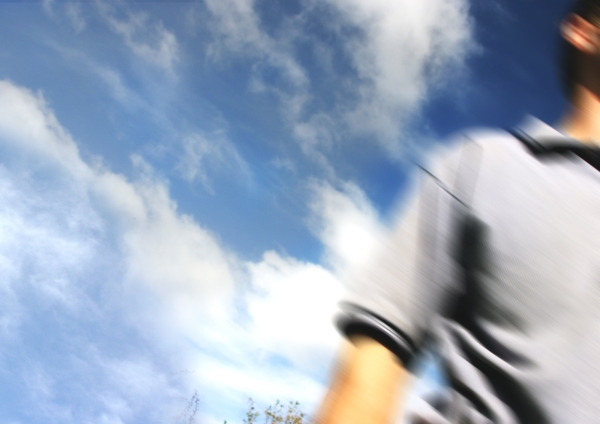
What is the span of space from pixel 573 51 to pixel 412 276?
1258 millimetres

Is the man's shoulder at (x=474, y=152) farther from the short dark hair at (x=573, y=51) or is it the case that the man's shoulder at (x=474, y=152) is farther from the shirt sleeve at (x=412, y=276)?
the short dark hair at (x=573, y=51)

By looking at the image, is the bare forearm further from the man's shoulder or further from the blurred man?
the man's shoulder

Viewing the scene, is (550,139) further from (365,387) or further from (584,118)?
(365,387)

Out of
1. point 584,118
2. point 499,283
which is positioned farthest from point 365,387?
point 584,118

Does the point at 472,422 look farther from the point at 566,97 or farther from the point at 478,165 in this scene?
the point at 566,97

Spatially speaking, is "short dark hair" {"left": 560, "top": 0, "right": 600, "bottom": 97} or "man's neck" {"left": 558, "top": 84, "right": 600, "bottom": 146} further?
"short dark hair" {"left": 560, "top": 0, "right": 600, "bottom": 97}

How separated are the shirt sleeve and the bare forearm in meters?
0.03

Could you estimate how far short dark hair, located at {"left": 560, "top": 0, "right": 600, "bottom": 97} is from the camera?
1490 mm

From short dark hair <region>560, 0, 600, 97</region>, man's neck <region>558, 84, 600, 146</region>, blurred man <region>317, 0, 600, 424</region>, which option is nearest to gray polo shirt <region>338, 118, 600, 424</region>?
blurred man <region>317, 0, 600, 424</region>

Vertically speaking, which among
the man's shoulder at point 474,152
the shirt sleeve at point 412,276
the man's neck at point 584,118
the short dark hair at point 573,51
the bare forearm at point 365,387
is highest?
the short dark hair at point 573,51

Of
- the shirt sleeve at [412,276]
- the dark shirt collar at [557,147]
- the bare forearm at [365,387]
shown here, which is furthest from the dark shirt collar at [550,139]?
the bare forearm at [365,387]

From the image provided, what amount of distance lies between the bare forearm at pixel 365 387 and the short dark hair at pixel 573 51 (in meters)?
1.38

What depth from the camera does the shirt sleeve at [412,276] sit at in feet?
2.99

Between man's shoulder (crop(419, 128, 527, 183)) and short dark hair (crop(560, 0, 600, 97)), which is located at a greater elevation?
short dark hair (crop(560, 0, 600, 97))
